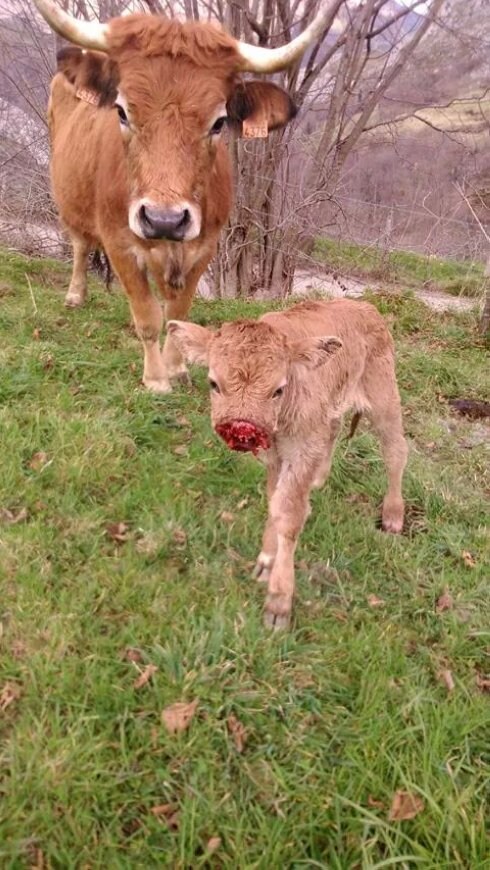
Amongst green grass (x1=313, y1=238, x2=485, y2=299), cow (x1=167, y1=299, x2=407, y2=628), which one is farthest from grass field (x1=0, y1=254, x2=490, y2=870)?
green grass (x1=313, y1=238, x2=485, y2=299)

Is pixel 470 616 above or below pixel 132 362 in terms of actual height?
below

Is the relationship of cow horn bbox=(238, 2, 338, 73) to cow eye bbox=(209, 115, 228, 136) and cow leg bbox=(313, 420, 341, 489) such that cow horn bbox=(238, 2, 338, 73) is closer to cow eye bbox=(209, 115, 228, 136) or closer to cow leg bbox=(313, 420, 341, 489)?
cow eye bbox=(209, 115, 228, 136)

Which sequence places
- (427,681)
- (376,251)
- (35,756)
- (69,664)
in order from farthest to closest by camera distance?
(376,251) → (427,681) → (69,664) → (35,756)

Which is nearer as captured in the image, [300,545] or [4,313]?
[300,545]

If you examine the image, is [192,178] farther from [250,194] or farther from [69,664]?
[250,194]

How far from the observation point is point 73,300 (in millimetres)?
6836

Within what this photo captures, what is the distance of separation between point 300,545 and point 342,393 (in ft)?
2.85

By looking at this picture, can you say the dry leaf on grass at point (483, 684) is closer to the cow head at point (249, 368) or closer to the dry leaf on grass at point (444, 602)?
the dry leaf on grass at point (444, 602)

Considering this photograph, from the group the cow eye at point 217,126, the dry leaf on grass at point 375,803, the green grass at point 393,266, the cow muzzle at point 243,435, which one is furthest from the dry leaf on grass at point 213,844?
the green grass at point 393,266

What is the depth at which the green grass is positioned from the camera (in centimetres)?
1148

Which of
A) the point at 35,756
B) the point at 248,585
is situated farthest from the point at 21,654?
the point at 248,585

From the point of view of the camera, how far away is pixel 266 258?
10641 millimetres

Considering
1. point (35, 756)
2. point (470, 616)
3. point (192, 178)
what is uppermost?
point (192, 178)

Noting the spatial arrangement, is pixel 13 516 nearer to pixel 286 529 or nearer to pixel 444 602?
pixel 286 529
